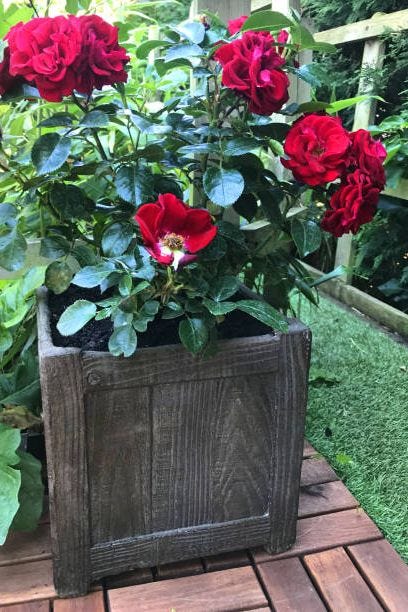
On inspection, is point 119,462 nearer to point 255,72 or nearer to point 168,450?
point 168,450

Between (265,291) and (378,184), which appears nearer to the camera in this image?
(378,184)

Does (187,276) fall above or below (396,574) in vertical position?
above

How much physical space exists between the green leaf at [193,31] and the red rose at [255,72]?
103 millimetres

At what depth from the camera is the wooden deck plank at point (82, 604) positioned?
104 cm

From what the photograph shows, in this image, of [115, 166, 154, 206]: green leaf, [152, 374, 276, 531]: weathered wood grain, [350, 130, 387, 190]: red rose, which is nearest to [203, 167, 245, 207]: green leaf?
[115, 166, 154, 206]: green leaf

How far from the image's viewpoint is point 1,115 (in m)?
1.47

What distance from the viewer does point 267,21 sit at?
0.96 meters

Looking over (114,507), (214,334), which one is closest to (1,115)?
(214,334)

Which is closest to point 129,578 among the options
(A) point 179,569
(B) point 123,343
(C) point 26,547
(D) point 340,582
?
(A) point 179,569

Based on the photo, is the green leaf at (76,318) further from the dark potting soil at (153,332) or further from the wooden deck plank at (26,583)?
the wooden deck plank at (26,583)

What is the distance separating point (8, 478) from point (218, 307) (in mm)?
528

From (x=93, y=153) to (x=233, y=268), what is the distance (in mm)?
502

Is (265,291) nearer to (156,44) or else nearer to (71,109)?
(156,44)

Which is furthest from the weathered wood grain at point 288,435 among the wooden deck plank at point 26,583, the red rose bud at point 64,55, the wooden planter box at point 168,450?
the red rose bud at point 64,55
